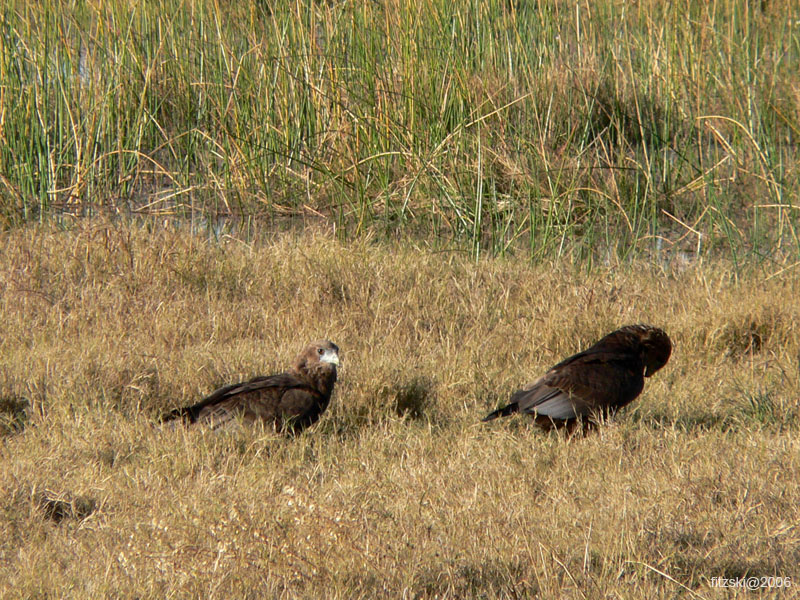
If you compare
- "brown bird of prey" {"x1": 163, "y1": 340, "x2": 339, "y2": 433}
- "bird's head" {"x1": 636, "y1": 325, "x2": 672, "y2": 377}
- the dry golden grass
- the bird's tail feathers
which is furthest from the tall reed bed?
"brown bird of prey" {"x1": 163, "y1": 340, "x2": 339, "y2": 433}

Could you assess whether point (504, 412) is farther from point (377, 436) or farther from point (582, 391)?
point (377, 436)

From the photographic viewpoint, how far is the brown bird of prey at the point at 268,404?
3.67m

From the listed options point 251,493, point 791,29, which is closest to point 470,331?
point 251,493

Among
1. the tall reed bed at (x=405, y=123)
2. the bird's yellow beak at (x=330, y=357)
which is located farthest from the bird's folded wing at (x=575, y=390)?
the tall reed bed at (x=405, y=123)

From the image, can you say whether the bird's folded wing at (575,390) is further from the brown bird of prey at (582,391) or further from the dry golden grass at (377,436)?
the dry golden grass at (377,436)

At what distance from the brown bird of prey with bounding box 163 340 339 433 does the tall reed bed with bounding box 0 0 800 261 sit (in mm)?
2511

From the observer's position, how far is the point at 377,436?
381 centimetres

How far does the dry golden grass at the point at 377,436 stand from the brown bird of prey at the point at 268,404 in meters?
0.08

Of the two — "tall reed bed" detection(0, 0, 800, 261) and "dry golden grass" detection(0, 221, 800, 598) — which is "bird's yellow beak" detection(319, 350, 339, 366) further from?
"tall reed bed" detection(0, 0, 800, 261)

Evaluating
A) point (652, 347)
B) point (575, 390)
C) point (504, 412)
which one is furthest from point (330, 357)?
point (652, 347)

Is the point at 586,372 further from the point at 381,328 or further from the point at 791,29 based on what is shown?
the point at 791,29

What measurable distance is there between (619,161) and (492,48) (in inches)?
49.3

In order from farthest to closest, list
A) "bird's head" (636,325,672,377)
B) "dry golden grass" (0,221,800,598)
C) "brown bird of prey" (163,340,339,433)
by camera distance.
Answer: "bird's head" (636,325,672,377) < "brown bird of prey" (163,340,339,433) < "dry golden grass" (0,221,800,598)

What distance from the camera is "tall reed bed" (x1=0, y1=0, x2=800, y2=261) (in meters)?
6.43
